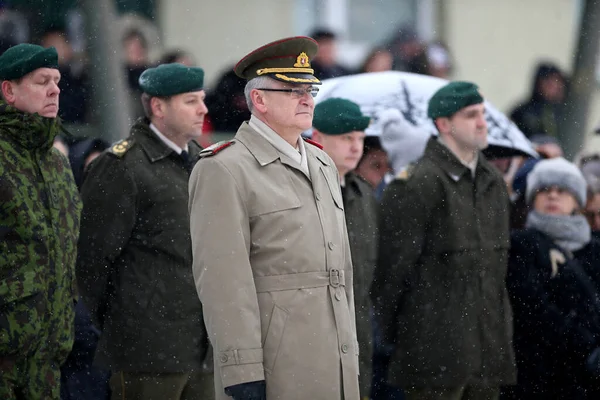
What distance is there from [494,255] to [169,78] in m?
1.96

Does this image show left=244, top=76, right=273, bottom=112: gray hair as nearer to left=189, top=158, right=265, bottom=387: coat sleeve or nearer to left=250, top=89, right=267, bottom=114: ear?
left=250, top=89, right=267, bottom=114: ear

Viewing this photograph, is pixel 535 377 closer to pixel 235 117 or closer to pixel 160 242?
pixel 160 242

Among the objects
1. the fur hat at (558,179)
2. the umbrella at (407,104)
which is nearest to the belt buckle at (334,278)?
the fur hat at (558,179)

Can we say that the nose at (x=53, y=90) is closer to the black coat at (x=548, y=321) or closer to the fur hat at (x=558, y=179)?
the black coat at (x=548, y=321)

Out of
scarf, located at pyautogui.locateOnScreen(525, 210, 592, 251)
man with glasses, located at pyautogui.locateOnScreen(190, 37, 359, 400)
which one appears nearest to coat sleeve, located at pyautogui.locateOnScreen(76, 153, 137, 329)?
man with glasses, located at pyautogui.locateOnScreen(190, 37, 359, 400)

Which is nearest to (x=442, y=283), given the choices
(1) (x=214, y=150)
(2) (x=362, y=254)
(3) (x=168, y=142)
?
(2) (x=362, y=254)

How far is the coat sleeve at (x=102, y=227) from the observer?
657 cm

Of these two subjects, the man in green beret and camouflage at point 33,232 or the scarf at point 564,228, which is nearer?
the man in green beret and camouflage at point 33,232

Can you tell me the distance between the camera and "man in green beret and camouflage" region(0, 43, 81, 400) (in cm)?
591

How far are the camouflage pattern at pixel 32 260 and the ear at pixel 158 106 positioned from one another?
31.8 inches

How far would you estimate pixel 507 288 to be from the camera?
7.76m

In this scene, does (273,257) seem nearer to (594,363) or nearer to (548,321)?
(548,321)

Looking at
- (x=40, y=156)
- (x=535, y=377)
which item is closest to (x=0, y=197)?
(x=40, y=156)

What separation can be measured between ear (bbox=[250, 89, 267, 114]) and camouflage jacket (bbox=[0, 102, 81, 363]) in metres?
1.13
